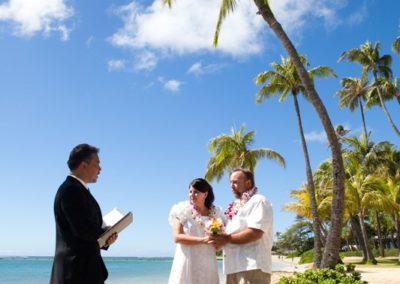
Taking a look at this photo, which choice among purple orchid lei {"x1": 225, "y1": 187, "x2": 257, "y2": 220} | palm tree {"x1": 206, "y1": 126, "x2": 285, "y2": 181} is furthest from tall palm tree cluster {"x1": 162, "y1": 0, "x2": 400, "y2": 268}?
purple orchid lei {"x1": 225, "y1": 187, "x2": 257, "y2": 220}

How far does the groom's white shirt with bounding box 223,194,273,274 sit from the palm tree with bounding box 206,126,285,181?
2550 cm

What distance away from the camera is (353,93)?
155 feet

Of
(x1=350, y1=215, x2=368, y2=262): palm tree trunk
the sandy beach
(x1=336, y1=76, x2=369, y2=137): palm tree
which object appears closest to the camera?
the sandy beach

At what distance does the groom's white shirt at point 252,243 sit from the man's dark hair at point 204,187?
0.37m

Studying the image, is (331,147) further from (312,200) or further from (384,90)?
(384,90)

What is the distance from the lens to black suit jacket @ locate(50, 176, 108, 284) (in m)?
3.62

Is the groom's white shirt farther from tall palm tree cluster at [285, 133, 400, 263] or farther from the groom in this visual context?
tall palm tree cluster at [285, 133, 400, 263]

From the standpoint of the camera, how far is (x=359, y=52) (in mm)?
38469

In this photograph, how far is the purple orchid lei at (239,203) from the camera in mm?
4508

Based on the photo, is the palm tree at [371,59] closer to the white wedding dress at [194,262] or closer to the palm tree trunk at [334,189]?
the palm tree trunk at [334,189]

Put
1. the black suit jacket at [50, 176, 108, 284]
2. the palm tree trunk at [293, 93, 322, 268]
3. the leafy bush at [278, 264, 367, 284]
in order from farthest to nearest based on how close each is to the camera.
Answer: the palm tree trunk at [293, 93, 322, 268]
the leafy bush at [278, 264, 367, 284]
the black suit jacket at [50, 176, 108, 284]

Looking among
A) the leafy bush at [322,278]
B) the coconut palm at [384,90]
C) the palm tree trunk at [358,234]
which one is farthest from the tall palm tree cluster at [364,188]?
the leafy bush at [322,278]

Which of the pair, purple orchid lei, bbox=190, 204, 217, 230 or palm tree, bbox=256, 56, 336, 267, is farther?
palm tree, bbox=256, 56, 336, 267

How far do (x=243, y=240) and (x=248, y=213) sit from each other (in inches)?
10.4
